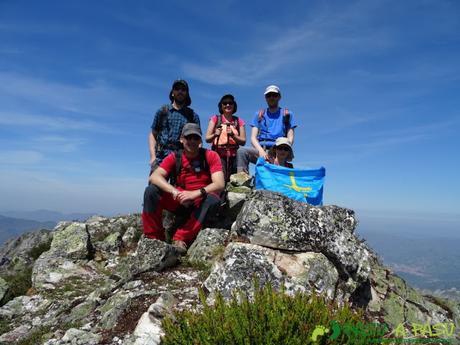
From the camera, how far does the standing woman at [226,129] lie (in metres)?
11.4

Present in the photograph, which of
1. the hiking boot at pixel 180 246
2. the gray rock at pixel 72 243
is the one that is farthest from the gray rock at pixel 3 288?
the hiking boot at pixel 180 246

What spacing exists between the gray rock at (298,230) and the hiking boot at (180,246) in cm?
165

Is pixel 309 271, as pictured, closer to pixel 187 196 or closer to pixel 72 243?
pixel 187 196

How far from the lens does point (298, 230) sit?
799cm

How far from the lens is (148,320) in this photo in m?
5.15

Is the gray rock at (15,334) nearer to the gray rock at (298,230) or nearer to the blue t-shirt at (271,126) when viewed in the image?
the gray rock at (298,230)

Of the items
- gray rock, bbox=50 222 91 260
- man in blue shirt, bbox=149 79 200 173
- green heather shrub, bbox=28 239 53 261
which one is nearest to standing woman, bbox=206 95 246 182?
man in blue shirt, bbox=149 79 200 173

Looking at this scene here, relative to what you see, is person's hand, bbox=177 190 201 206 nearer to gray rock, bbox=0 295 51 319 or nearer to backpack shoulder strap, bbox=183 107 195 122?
backpack shoulder strap, bbox=183 107 195 122

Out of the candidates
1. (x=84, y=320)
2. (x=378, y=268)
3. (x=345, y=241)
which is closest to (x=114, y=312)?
(x=84, y=320)

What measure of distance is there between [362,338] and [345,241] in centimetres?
459

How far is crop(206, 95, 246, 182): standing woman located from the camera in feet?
37.3

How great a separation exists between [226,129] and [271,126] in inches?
68.1

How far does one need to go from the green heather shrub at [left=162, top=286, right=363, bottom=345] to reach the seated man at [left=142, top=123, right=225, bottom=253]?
14.6 ft

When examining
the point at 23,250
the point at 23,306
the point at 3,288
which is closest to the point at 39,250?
the point at 23,250
